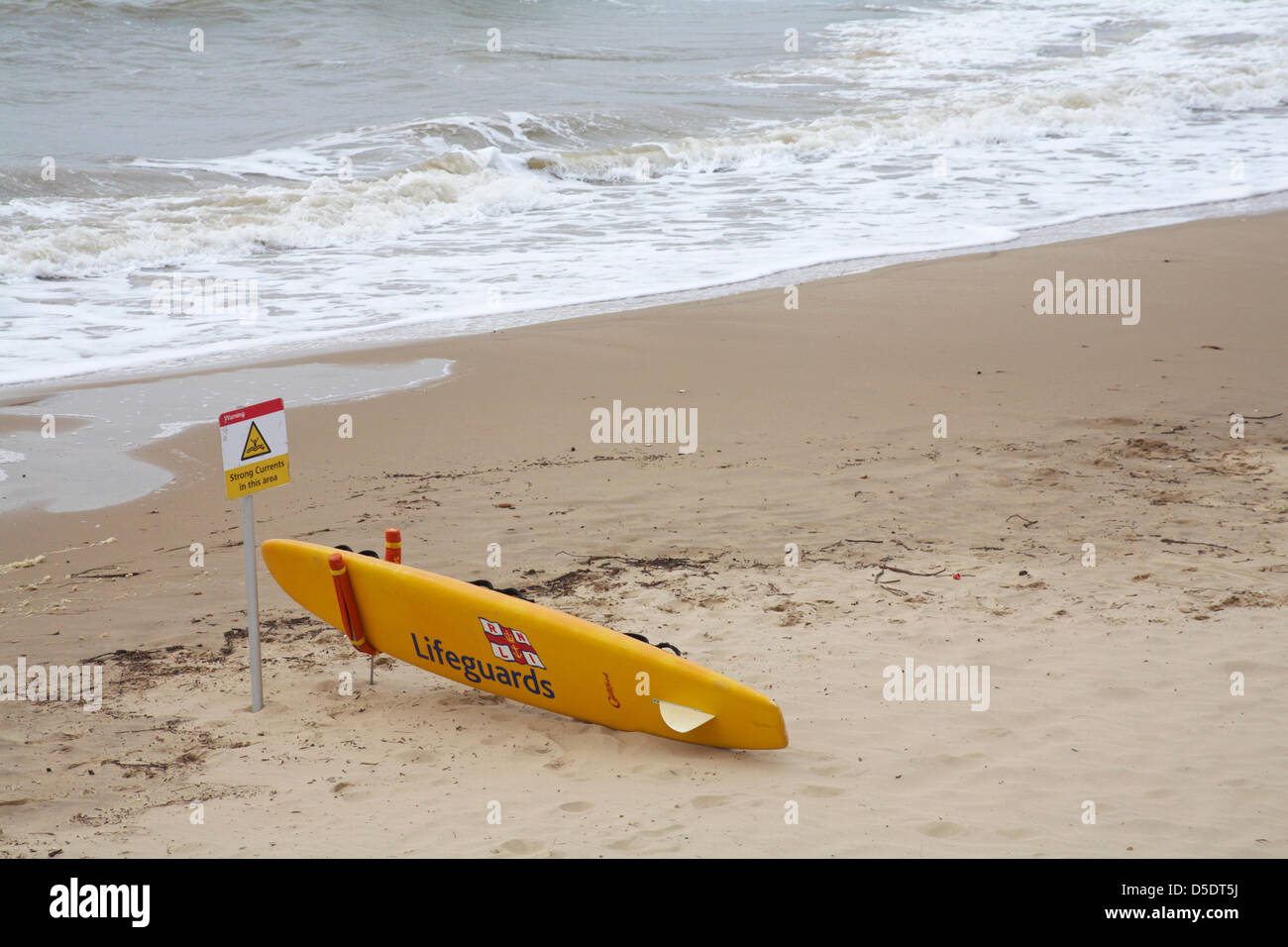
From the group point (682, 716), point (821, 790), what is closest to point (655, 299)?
point (682, 716)

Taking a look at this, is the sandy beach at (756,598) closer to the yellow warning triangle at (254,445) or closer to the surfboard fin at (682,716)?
the surfboard fin at (682,716)

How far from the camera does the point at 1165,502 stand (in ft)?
18.5

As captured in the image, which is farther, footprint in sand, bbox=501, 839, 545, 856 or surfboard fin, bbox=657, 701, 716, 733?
surfboard fin, bbox=657, 701, 716, 733

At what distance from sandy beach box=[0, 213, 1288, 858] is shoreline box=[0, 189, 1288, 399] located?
1.42 feet

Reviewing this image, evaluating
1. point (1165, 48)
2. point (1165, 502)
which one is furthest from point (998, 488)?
point (1165, 48)

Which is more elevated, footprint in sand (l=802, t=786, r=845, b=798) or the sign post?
the sign post

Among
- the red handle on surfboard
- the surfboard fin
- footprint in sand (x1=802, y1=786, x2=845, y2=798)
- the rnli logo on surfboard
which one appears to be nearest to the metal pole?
the red handle on surfboard

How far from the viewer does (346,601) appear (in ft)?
13.6

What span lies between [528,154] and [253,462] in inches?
562

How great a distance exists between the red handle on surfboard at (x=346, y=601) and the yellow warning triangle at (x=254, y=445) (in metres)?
0.52

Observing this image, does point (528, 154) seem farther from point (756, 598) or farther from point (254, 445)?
point (254, 445)

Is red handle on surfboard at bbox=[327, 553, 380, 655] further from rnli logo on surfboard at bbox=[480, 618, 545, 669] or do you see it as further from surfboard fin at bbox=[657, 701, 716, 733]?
surfboard fin at bbox=[657, 701, 716, 733]

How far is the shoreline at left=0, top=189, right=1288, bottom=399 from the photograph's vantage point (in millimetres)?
7836

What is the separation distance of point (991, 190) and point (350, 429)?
36.1 ft
